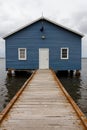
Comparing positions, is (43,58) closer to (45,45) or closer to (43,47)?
(43,47)

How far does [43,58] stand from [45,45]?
153 cm

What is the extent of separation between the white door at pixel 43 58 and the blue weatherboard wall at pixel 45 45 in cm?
35

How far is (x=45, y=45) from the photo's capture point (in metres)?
29.7

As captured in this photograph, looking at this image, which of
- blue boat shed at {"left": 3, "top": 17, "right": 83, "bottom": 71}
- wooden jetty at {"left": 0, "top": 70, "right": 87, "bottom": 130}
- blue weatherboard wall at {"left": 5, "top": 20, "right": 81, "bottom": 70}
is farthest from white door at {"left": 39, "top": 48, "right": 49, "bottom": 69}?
wooden jetty at {"left": 0, "top": 70, "right": 87, "bottom": 130}

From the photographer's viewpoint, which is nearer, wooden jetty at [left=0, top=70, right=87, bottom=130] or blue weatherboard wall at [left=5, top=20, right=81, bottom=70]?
wooden jetty at [left=0, top=70, right=87, bottom=130]

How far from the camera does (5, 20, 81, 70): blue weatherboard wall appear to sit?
97.3 ft

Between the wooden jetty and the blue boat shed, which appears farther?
the blue boat shed

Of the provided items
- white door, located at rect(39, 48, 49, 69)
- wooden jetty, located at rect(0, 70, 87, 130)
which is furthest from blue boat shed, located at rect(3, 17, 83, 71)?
wooden jetty, located at rect(0, 70, 87, 130)

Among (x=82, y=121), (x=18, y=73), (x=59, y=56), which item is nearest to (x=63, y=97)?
(x=82, y=121)

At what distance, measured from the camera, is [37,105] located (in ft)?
31.2

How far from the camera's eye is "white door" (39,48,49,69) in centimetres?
2977

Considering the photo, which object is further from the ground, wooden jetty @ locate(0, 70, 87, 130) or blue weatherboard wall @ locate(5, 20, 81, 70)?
blue weatherboard wall @ locate(5, 20, 81, 70)

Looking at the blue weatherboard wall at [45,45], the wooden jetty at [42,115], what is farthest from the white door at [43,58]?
the wooden jetty at [42,115]

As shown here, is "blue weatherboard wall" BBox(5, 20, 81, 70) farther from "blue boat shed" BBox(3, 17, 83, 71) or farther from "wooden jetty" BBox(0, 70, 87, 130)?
"wooden jetty" BBox(0, 70, 87, 130)
